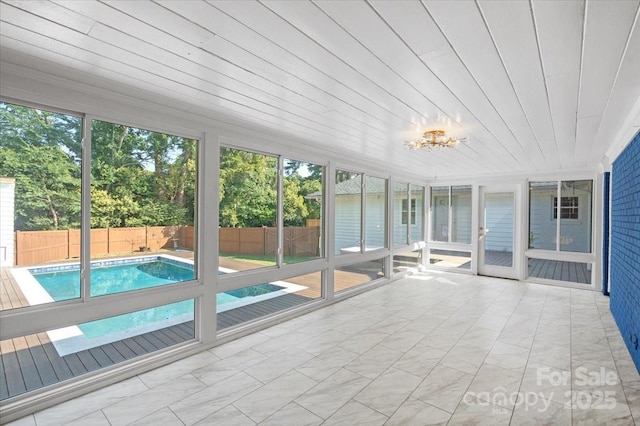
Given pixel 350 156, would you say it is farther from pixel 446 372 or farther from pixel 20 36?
pixel 20 36

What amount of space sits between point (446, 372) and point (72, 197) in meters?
3.41

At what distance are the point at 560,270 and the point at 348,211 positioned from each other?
480cm

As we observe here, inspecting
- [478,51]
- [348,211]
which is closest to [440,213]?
[348,211]

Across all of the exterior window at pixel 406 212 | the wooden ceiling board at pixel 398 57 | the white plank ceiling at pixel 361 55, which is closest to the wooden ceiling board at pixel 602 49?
the white plank ceiling at pixel 361 55

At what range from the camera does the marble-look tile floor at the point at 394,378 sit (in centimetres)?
222

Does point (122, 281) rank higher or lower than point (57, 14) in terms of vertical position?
lower

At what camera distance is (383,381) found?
8.79ft

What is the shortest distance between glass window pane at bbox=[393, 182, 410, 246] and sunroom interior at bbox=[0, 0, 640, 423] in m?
1.74

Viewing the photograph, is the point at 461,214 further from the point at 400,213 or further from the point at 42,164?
the point at 42,164

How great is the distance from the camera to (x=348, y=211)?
5676mm

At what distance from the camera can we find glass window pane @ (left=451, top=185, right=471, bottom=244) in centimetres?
748

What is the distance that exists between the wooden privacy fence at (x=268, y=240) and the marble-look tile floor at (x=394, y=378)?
3.11 feet

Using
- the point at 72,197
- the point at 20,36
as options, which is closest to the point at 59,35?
the point at 20,36

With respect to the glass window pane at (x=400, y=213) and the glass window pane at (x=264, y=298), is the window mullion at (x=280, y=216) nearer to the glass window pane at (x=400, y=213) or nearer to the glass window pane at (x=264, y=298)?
Answer: the glass window pane at (x=264, y=298)
